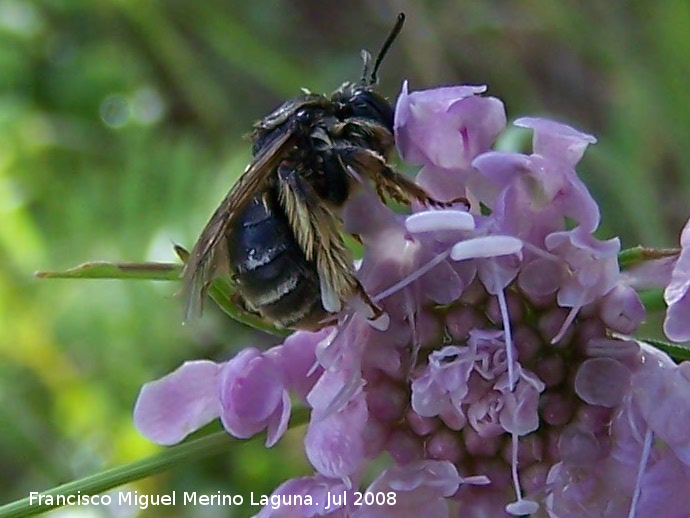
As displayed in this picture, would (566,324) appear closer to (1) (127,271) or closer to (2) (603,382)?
(2) (603,382)

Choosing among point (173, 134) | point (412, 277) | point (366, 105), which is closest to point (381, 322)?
point (412, 277)

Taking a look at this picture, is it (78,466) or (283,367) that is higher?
(283,367)

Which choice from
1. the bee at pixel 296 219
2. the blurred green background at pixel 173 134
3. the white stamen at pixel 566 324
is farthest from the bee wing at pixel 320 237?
the blurred green background at pixel 173 134

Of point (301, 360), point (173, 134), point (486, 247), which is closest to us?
point (486, 247)

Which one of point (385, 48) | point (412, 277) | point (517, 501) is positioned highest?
point (385, 48)

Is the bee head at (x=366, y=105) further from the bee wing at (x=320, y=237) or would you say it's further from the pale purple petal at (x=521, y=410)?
the pale purple petal at (x=521, y=410)

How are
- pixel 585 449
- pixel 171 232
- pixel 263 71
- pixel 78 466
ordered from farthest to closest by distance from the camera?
pixel 263 71
pixel 171 232
pixel 78 466
pixel 585 449

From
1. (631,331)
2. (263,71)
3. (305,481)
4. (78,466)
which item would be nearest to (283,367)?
(305,481)

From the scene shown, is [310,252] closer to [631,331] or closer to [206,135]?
[631,331]
